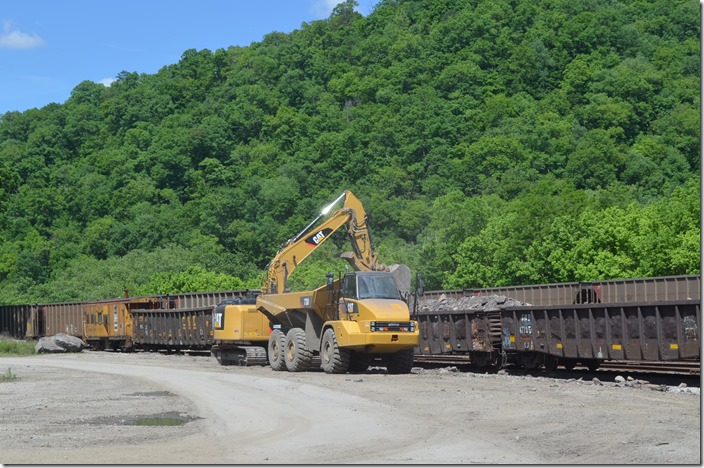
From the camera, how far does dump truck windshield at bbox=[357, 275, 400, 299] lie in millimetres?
27964

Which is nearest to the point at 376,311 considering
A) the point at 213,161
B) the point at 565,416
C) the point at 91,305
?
the point at 565,416

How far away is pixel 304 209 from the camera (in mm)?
116375

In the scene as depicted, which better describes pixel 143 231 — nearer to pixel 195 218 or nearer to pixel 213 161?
pixel 195 218

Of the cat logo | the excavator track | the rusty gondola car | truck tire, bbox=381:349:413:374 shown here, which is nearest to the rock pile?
the rusty gondola car

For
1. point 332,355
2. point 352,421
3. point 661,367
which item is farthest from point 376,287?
point 352,421

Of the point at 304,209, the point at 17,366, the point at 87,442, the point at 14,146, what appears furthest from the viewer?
the point at 14,146

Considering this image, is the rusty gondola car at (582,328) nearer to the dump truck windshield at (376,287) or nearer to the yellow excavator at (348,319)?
the yellow excavator at (348,319)

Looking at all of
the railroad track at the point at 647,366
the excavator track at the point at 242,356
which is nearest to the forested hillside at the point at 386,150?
the railroad track at the point at 647,366

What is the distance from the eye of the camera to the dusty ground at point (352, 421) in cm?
1393

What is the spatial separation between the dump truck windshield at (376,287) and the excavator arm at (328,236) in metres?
3.35

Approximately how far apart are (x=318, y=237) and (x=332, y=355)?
7.55m

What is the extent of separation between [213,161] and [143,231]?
1790 centimetres

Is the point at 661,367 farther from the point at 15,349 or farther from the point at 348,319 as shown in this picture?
the point at 15,349

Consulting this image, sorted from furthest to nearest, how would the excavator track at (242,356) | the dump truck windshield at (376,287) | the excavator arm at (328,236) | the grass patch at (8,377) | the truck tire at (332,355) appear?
the excavator track at (242,356) < the excavator arm at (328,236) < the grass patch at (8,377) < the truck tire at (332,355) < the dump truck windshield at (376,287)
